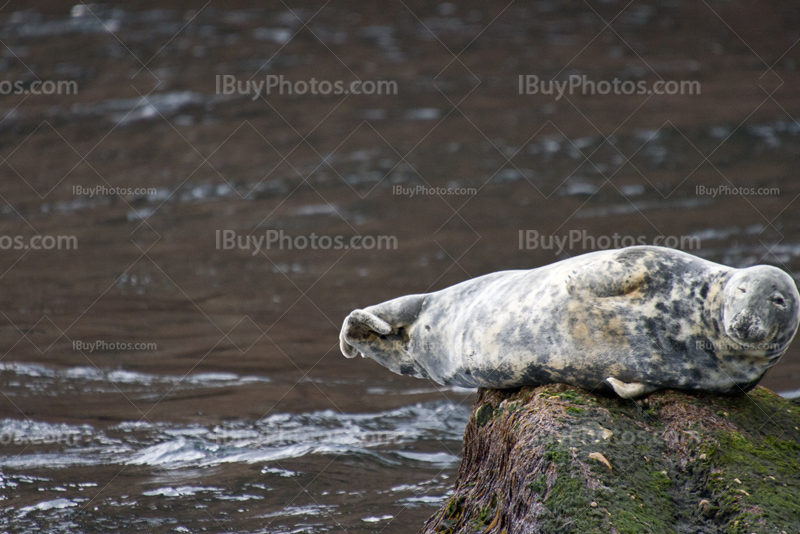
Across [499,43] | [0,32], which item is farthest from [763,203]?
[0,32]

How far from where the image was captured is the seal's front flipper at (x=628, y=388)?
3713 millimetres

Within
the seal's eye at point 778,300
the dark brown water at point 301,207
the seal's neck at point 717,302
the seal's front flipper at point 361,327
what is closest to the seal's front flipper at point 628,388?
the seal's neck at point 717,302

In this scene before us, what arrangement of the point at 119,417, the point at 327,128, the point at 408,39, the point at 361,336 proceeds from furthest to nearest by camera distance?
the point at 408,39, the point at 327,128, the point at 119,417, the point at 361,336

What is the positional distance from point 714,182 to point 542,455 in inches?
487

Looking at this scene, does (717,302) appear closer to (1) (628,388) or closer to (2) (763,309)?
(2) (763,309)

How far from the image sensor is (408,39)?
19.4 m

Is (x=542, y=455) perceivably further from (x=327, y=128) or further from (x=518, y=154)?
(x=327, y=128)

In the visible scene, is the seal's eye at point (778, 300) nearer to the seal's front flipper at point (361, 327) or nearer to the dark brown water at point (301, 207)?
the seal's front flipper at point (361, 327)

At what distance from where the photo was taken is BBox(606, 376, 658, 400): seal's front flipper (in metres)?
3.71

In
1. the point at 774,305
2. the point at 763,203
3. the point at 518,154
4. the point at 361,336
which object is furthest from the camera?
the point at 518,154

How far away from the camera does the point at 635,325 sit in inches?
150

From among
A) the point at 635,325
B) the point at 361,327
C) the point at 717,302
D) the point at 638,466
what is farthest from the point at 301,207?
the point at 638,466

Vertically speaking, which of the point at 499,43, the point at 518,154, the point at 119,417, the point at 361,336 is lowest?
the point at 119,417

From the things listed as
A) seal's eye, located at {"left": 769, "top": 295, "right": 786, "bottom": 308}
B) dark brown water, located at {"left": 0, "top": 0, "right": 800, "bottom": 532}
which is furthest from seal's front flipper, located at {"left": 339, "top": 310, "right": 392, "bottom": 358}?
seal's eye, located at {"left": 769, "top": 295, "right": 786, "bottom": 308}
